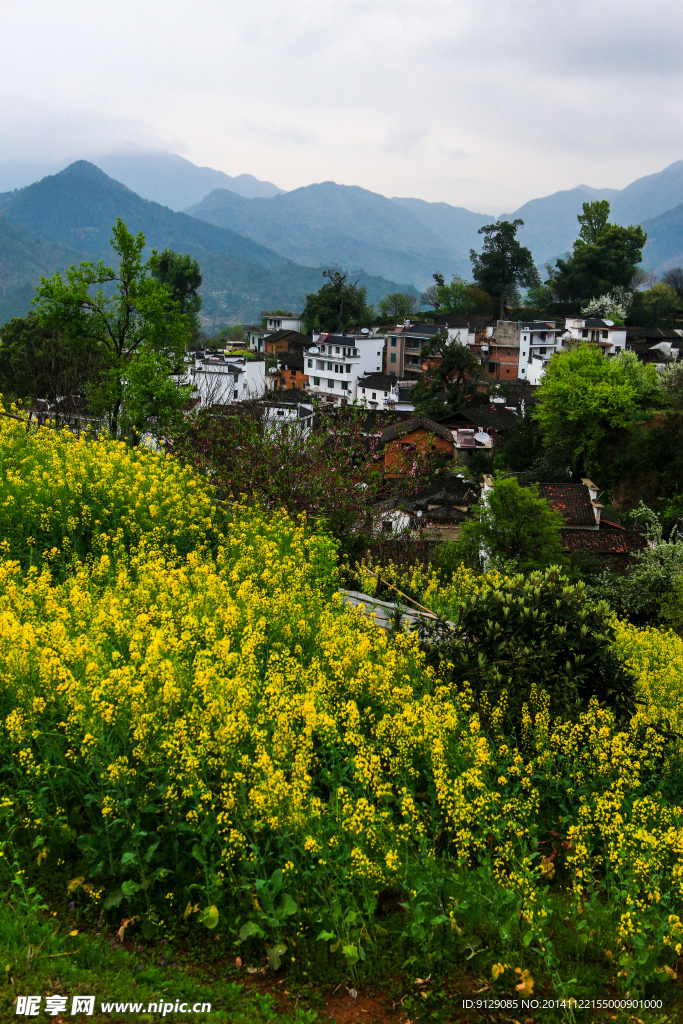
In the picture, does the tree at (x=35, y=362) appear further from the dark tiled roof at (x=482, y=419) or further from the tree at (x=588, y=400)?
the tree at (x=588, y=400)

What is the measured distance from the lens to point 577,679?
6078 millimetres

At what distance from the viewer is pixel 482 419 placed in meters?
54.4

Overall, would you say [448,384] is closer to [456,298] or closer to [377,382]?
[377,382]

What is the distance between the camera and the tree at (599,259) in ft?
279

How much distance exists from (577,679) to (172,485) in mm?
5984

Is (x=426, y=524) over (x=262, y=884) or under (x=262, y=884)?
under

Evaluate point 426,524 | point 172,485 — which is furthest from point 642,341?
point 172,485

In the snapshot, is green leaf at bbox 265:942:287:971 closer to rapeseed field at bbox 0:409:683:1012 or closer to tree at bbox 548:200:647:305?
rapeseed field at bbox 0:409:683:1012

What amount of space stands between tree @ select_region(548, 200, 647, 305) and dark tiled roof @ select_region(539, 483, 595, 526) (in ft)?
186

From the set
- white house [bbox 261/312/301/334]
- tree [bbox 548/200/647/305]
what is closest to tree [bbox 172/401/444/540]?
tree [bbox 548/200/647/305]

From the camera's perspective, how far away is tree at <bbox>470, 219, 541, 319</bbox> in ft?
292

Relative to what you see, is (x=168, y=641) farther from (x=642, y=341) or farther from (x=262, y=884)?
(x=642, y=341)

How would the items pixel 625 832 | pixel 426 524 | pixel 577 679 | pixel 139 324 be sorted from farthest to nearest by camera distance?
pixel 426 524, pixel 139 324, pixel 577 679, pixel 625 832

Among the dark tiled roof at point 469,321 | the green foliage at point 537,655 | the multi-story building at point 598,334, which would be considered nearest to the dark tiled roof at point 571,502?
the green foliage at point 537,655
